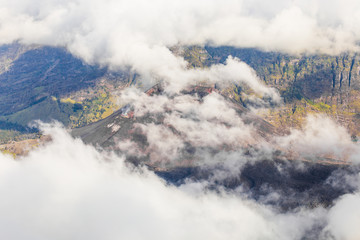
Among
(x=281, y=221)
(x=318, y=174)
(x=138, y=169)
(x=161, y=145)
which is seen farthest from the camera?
(x=161, y=145)

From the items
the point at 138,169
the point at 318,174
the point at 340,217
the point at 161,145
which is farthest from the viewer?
the point at 161,145

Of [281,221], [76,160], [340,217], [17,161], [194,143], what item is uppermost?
[194,143]

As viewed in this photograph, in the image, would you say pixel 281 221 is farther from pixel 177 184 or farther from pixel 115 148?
pixel 115 148

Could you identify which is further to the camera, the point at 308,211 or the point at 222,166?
the point at 222,166

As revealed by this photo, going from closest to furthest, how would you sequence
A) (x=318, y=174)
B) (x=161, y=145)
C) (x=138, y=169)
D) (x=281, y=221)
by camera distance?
(x=281, y=221) < (x=318, y=174) < (x=138, y=169) < (x=161, y=145)

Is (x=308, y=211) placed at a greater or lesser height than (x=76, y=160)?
greater

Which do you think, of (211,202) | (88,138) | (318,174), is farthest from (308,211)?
(88,138)

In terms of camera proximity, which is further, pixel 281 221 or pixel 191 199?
pixel 191 199

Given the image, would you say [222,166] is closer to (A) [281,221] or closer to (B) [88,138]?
(A) [281,221]

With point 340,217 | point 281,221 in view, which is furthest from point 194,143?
point 340,217
